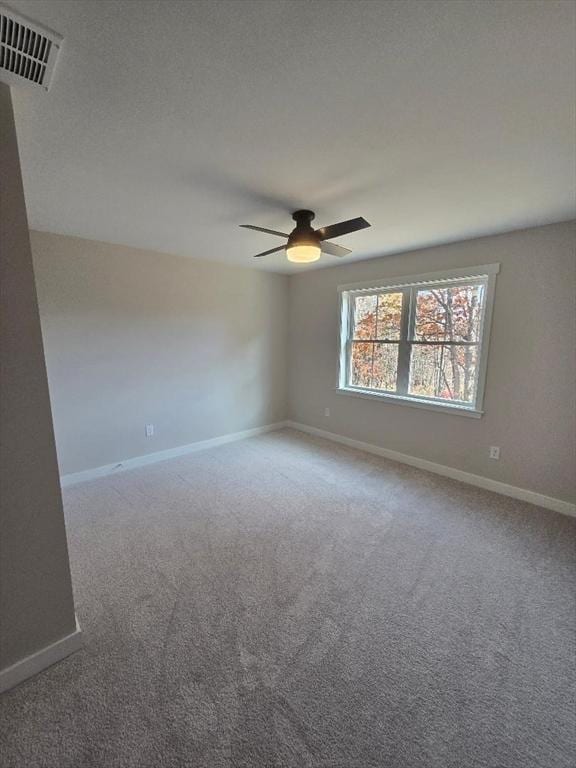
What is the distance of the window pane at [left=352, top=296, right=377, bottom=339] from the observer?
4020mm

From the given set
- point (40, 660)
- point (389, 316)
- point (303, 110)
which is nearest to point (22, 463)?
point (40, 660)

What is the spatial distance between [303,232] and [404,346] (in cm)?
200

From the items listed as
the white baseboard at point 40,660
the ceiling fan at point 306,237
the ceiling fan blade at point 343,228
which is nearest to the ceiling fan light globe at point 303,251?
the ceiling fan at point 306,237

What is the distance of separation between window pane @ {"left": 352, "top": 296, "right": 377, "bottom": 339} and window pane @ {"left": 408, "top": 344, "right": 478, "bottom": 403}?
0.65 meters

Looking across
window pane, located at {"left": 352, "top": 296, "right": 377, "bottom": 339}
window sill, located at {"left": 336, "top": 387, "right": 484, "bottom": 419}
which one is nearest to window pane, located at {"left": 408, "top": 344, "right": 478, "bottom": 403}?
window sill, located at {"left": 336, "top": 387, "right": 484, "bottom": 419}

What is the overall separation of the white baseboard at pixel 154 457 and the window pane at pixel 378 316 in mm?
2042

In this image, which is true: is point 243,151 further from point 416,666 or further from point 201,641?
point 416,666

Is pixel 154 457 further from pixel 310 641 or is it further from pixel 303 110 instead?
pixel 303 110

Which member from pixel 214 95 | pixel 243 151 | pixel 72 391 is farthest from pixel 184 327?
pixel 214 95

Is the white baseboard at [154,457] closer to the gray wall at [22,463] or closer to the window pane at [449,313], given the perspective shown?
the gray wall at [22,463]

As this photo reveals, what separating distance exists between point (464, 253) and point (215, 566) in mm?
3443

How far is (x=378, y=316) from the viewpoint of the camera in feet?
13.0

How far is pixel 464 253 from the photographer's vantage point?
3.09 m

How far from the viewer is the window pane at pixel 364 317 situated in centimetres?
A: 402
